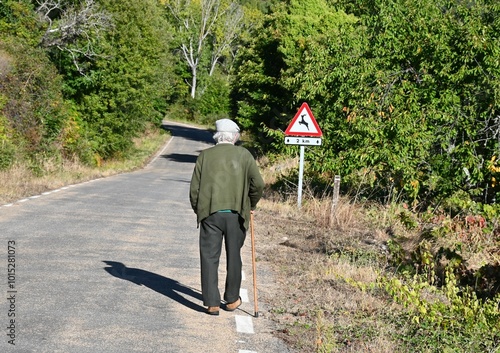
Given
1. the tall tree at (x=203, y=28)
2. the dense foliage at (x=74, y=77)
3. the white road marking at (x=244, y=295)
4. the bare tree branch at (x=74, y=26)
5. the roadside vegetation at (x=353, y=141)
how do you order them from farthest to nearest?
the tall tree at (x=203, y=28), the bare tree branch at (x=74, y=26), the dense foliage at (x=74, y=77), the white road marking at (x=244, y=295), the roadside vegetation at (x=353, y=141)

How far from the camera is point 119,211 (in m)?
17.0

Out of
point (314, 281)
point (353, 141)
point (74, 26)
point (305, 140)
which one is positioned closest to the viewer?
point (314, 281)

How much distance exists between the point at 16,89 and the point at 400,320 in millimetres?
23541

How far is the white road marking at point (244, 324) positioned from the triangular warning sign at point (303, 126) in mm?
9736

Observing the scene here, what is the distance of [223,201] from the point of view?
7938mm

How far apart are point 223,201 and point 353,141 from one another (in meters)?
10.5

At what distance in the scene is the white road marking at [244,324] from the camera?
7.36 metres

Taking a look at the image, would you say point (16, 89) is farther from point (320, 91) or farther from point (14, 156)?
Result: point (320, 91)

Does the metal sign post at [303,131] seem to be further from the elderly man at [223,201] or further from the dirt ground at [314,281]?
the elderly man at [223,201]

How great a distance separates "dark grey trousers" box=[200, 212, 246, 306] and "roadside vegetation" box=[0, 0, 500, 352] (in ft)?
1.94

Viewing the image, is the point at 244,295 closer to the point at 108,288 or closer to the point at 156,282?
the point at 156,282

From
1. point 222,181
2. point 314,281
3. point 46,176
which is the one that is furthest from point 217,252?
point 46,176

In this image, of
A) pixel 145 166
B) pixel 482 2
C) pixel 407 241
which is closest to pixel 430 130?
pixel 482 2

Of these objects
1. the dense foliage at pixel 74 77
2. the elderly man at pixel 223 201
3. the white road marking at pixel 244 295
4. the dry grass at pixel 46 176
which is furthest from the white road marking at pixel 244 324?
the dense foliage at pixel 74 77
